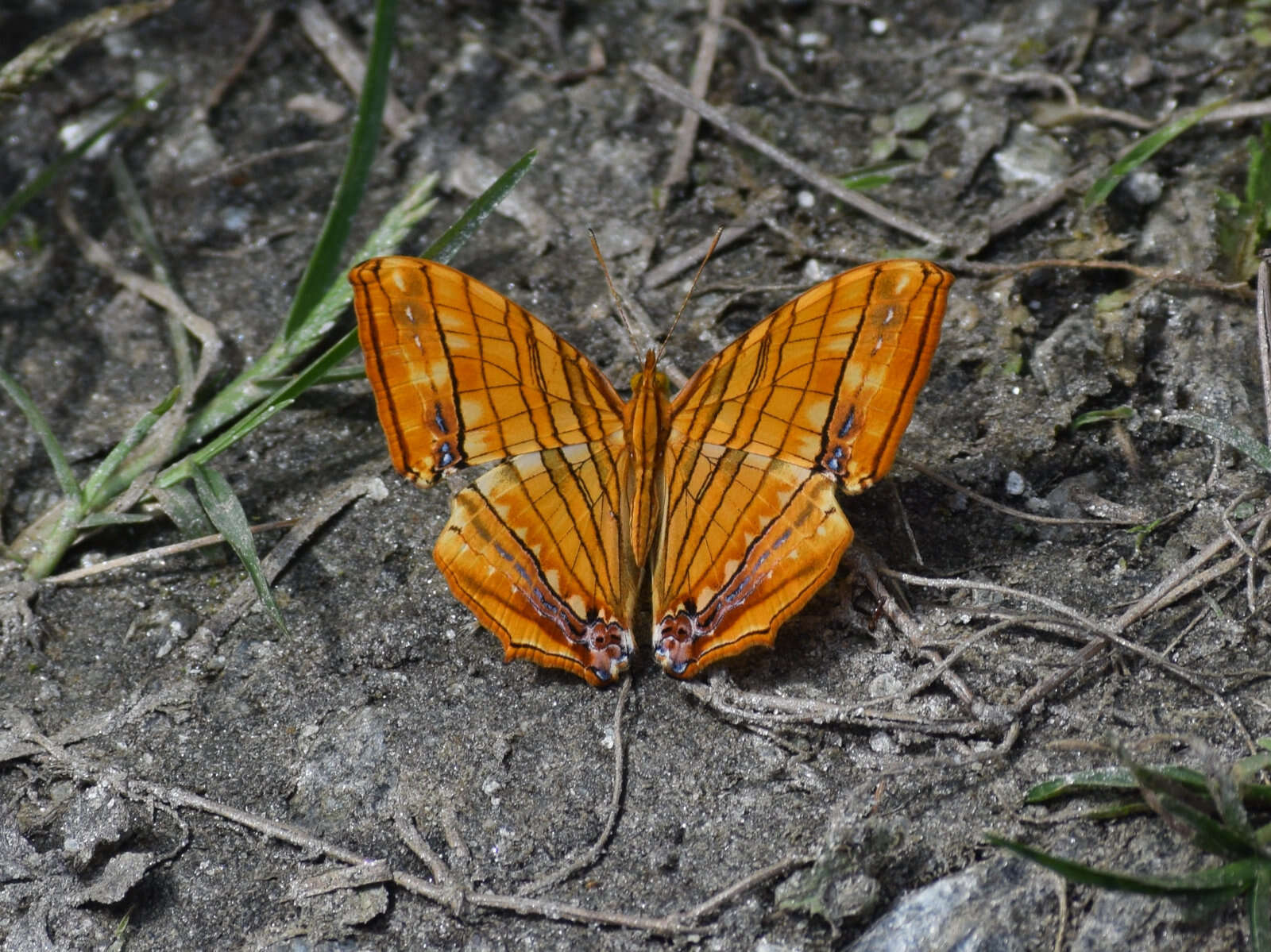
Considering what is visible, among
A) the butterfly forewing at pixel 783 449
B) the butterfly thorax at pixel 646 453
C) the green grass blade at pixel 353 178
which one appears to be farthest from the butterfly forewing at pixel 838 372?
the green grass blade at pixel 353 178

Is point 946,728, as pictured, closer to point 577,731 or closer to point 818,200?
point 577,731

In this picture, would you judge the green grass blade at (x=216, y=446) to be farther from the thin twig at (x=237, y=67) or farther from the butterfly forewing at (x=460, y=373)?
the thin twig at (x=237, y=67)

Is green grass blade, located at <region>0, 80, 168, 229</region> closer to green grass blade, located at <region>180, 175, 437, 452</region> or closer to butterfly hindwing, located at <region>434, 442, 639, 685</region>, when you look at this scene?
green grass blade, located at <region>180, 175, 437, 452</region>

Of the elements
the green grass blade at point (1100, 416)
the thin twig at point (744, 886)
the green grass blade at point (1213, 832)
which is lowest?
the thin twig at point (744, 886)

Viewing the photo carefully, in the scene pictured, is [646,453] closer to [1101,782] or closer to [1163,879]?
[1101,782]

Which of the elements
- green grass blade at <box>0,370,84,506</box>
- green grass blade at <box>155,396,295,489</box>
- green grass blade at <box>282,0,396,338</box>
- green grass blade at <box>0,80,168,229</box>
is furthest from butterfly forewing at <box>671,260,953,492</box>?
green grass blade at <box>0,80,168,229</box>

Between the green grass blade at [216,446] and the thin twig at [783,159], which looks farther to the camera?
the thin twig at [783,159]

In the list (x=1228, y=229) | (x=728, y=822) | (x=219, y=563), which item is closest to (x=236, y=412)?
(x=219, y=563)
